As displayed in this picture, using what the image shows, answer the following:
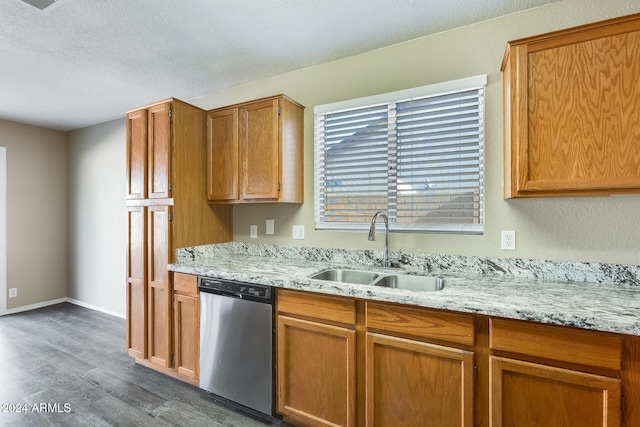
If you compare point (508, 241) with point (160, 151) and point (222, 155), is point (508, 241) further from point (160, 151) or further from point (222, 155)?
point (160, 151)

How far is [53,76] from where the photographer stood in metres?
2.82

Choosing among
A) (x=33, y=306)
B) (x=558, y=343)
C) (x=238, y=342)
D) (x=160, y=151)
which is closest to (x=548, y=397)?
(x=558, y=343)

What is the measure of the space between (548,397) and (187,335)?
2258 mm

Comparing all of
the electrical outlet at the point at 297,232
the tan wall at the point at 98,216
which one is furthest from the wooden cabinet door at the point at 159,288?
the tan wall at the point at 98,216

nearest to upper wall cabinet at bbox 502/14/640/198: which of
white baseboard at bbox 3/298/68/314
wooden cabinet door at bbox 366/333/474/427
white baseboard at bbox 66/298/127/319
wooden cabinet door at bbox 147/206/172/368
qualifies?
wooden cabinet door at bbox 366/333/474/427

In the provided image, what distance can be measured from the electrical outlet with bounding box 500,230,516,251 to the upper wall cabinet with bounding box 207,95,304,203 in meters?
1.50

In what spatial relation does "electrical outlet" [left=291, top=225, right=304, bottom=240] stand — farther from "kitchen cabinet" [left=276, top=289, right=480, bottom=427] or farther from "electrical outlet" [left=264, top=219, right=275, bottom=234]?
"kitchen cabinet" [left=276, top=289, right=480, bottom=427]

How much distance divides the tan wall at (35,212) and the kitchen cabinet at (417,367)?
16.5ft

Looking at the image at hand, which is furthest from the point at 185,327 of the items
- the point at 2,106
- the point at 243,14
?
the point at 2,106

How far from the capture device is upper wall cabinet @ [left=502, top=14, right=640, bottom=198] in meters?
1.44

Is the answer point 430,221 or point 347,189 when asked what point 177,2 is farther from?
point 430,221

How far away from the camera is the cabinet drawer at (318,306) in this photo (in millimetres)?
1736

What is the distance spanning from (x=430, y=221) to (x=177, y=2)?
2.08 m

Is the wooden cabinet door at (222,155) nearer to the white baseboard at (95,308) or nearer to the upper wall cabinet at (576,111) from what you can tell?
the upper wall cabinet at (576,111)
